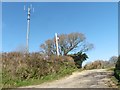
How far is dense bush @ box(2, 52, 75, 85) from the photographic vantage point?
18.5 meters

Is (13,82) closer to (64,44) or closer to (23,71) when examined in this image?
(23,71)

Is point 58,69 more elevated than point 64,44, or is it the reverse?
point 64,44

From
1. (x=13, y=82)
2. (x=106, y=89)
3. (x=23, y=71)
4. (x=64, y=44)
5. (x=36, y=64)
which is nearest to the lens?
(x=106, y=89)

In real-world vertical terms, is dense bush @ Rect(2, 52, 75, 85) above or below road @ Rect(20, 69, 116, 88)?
above

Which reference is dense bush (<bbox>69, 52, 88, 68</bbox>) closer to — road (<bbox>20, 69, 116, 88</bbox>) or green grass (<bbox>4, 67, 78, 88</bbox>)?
green grass (<bbox>4, 67, 78, 88</bbox>)

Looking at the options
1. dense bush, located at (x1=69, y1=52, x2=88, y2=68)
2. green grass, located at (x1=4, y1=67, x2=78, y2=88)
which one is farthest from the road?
dense bush, located at (x1=69, y1=52, x2=88, y2=68)

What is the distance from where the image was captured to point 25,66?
19828 millimetres

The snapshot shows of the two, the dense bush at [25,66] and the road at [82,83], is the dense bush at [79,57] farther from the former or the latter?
the road at [82,83]

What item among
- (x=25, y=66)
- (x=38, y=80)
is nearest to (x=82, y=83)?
(x=38, y=80)

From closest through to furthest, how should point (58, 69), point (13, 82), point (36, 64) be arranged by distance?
point (13, 82) → point (36, 64) → point (58, 69)

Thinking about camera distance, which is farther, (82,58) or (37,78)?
(82,58)

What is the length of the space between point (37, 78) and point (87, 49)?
23442 mm

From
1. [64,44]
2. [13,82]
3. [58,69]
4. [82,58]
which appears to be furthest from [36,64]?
[64,44]

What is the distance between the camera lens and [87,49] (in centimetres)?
4225
